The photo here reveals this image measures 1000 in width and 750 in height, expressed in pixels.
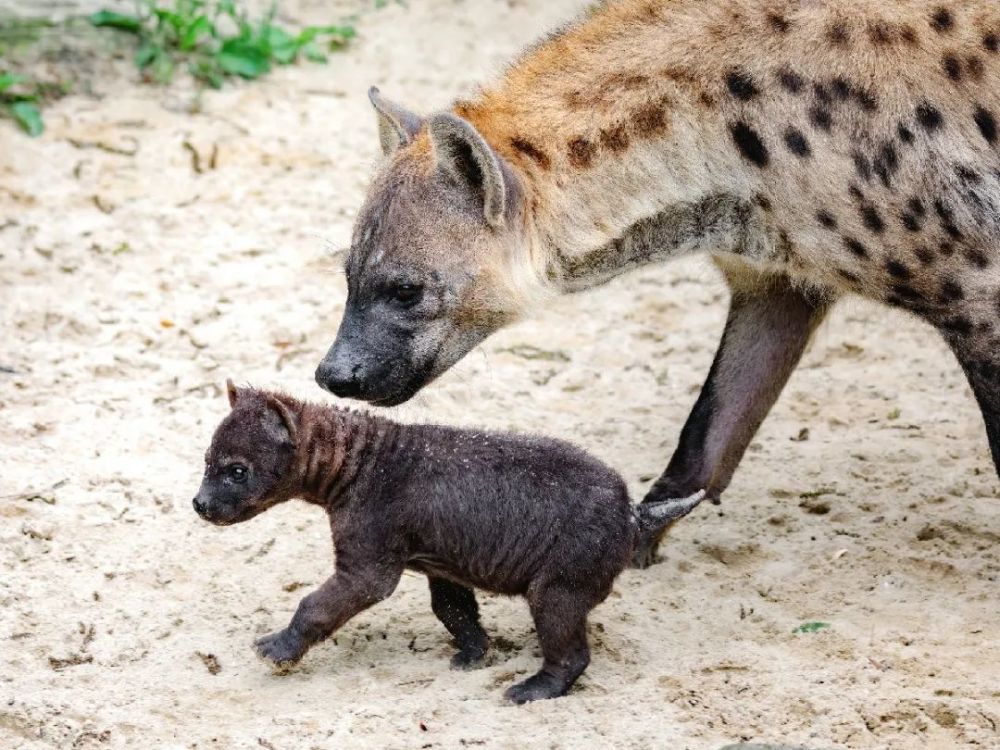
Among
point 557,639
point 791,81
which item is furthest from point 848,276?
point 557,639

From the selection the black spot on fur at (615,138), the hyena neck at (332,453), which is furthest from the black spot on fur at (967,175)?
the hyena neck at (332,453)

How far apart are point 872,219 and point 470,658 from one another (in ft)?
6.61

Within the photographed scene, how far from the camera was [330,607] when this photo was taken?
543 centimetres

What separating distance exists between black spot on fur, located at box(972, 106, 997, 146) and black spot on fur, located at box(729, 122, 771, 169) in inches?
28.6

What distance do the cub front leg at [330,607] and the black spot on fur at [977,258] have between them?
2.19 metres

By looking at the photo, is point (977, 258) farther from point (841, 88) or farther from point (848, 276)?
point (841, 88)

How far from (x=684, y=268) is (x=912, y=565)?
2.93 metres

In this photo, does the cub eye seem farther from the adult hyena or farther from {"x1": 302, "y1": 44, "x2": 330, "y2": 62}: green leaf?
{"x1": 302, "y1": 44, "x2": 330, "y2": 62}: green leaf

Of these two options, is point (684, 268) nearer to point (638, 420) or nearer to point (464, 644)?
point (638, 420)

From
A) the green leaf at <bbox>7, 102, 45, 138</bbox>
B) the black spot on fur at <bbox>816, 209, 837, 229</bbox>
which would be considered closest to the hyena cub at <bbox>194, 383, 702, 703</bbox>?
the black spot on fur at <bbox>816, 209, 837, 229</bbox>

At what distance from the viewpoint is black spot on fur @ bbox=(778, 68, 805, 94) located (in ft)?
19.0

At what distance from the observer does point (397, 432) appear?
5.64 metres

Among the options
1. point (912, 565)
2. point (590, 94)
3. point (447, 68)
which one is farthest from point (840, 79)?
point (447, 68)

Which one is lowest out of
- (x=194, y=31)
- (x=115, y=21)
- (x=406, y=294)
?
(x=115, y=21)
